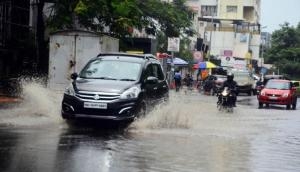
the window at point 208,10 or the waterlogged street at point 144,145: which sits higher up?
the window at point 208,10

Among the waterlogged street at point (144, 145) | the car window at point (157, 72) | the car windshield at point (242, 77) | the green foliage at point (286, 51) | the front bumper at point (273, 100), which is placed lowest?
the front bumper at point (273, 100)

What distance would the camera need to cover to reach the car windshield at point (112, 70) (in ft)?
47.9

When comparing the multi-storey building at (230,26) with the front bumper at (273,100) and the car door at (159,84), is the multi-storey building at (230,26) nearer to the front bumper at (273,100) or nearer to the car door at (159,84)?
the front bumper at (273,100)

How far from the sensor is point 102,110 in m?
13.3

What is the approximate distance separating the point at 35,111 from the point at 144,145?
20.6ft

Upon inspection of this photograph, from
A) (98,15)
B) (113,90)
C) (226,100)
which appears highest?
(98,15)

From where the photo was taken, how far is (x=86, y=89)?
13516 mm

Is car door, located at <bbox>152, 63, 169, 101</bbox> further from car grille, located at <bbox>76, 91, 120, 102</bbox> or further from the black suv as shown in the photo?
car grille, located at <bbox>76, 91, 120, 102</bbox>

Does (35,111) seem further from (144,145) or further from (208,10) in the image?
(208,10)

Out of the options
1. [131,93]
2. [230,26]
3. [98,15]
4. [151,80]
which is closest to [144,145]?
[131,93]

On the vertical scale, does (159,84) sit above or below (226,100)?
above

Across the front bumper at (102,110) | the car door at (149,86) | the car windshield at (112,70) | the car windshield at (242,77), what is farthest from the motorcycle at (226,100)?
the car windshield at (242,77)

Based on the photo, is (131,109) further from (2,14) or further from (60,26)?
(2,14)

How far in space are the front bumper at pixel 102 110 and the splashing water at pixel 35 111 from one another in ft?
3.80
